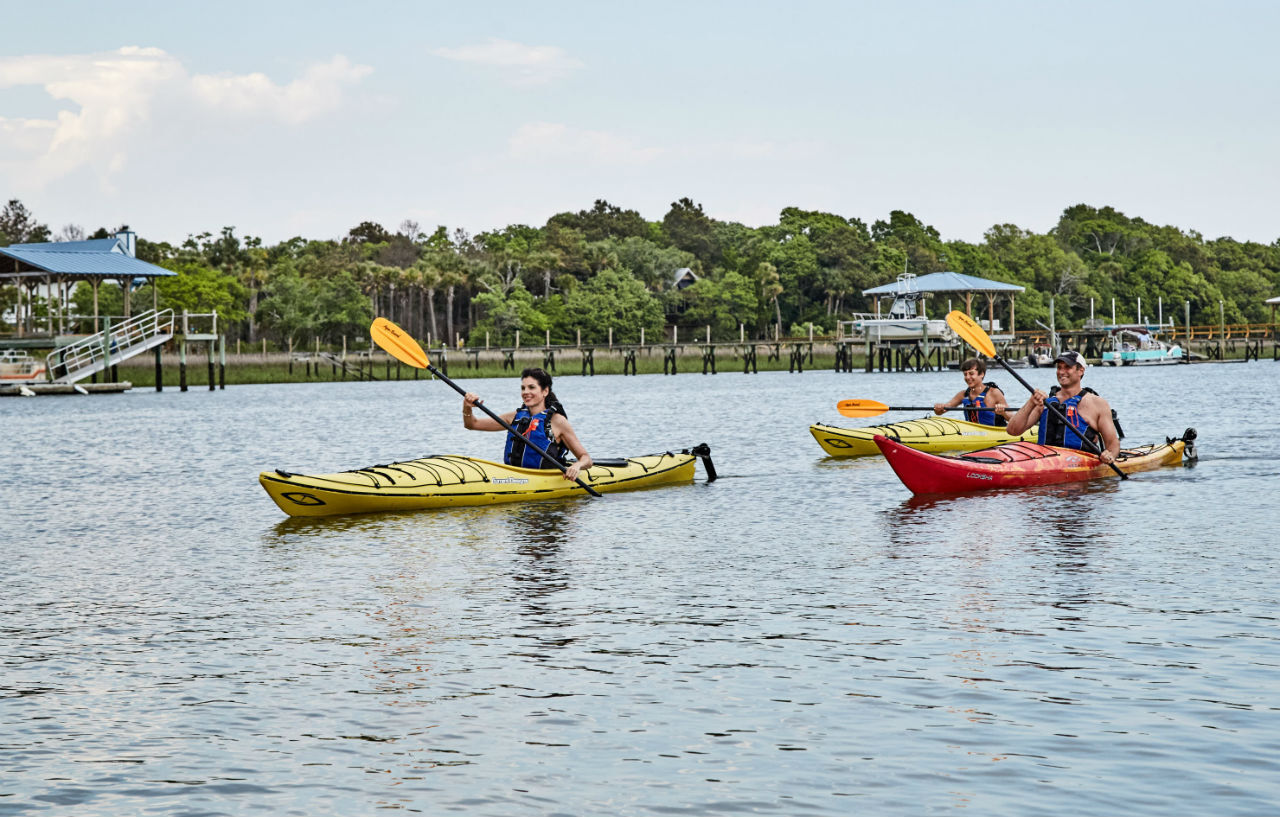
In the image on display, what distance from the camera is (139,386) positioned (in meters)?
67.8

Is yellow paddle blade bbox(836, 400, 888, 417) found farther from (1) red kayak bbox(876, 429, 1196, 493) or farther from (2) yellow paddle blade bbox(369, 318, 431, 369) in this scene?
(2) yellow paddle blade bbox(369, 318, 431, 369)

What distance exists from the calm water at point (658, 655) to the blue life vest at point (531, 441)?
608mm

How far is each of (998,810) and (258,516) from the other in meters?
12.5

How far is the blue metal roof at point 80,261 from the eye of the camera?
172ft

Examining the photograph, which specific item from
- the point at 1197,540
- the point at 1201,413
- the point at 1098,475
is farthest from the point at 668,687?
the point at 1201,413

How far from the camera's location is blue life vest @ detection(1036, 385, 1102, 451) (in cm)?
1706

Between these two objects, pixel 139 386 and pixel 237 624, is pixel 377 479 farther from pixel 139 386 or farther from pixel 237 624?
pixel 139 386

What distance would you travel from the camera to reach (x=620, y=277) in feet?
308

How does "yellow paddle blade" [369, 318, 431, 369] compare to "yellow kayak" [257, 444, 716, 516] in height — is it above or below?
above

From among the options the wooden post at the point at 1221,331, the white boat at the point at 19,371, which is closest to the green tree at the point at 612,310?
the wooden post at the point at 1221,331

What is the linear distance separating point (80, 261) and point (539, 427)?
44.4m

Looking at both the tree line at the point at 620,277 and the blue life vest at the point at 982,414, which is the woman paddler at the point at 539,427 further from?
the tree line at the point at 620,277

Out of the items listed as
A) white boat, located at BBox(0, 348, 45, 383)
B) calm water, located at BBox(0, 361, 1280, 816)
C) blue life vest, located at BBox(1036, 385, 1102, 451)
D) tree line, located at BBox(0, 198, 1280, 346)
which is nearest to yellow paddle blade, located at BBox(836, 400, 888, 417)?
calm water, located at BBox(0, 361, 1280, 816)

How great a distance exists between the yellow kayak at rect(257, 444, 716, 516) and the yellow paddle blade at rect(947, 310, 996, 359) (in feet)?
21.6
